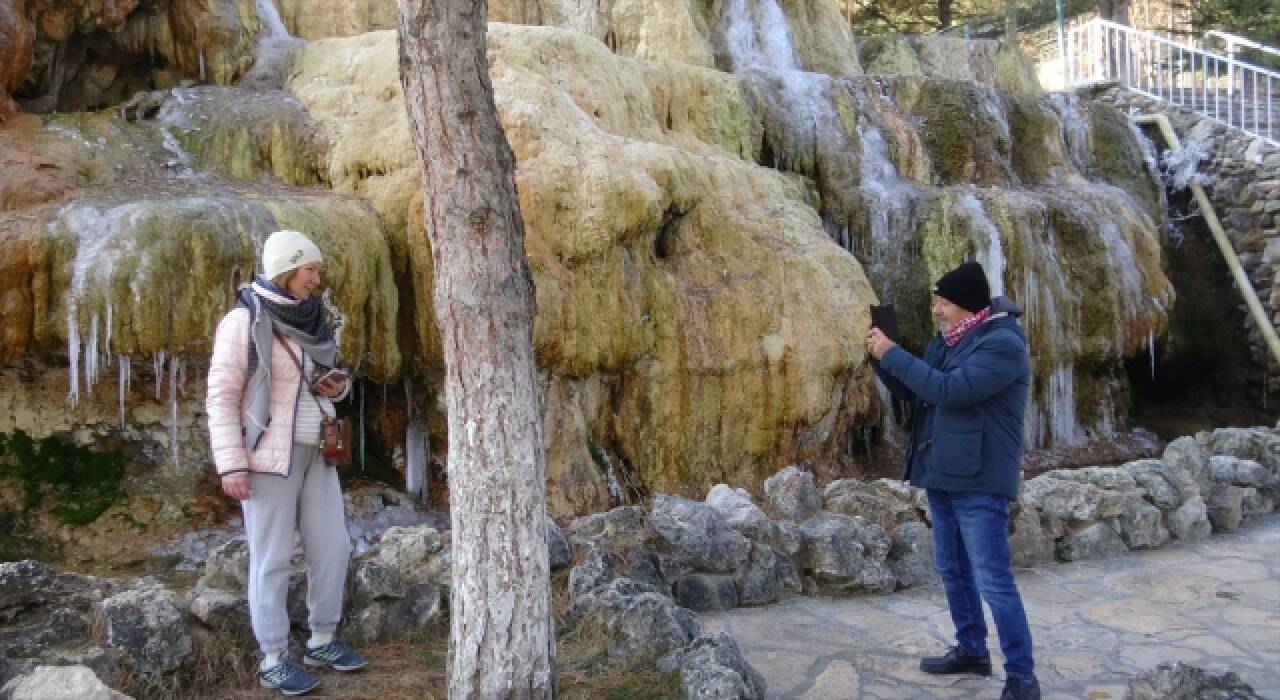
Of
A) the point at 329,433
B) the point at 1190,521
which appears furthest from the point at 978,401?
the point at 1190,521

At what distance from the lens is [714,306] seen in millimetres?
9016

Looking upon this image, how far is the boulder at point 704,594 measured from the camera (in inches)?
214

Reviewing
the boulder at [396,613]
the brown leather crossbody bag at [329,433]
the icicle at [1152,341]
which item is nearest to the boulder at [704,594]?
the boulder at [396,613]

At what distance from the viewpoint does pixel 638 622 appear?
4.29 m

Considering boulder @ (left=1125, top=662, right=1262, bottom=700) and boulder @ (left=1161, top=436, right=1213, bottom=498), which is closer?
boulder @ (left=1125, top=662, right=1262, bottom=700)

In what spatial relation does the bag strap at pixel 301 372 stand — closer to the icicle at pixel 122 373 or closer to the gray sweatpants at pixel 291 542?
the gray sweatpants at pixel 291 542

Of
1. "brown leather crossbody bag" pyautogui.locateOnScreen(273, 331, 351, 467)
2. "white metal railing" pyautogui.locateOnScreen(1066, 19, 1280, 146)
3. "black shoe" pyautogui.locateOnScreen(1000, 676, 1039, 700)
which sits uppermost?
"white metal railing" pyautogui.locateOnScreen(1066, 19, 1280, 146)

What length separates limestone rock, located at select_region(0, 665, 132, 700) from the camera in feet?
10.2

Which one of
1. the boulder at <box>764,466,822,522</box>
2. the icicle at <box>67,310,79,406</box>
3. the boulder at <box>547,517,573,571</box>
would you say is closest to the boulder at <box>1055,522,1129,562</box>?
the boulder at <box>764,466,822,522</box>

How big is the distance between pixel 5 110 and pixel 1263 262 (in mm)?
14865

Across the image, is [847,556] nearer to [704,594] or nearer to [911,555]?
[911,555]

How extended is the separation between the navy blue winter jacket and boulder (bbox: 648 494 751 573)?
1.66 meters

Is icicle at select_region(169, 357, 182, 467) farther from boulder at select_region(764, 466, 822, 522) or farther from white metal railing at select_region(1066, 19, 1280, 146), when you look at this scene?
white metal railing at select_region(1066, 19, 1280, 146)

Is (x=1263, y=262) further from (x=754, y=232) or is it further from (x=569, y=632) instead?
(x=569, y=632)
